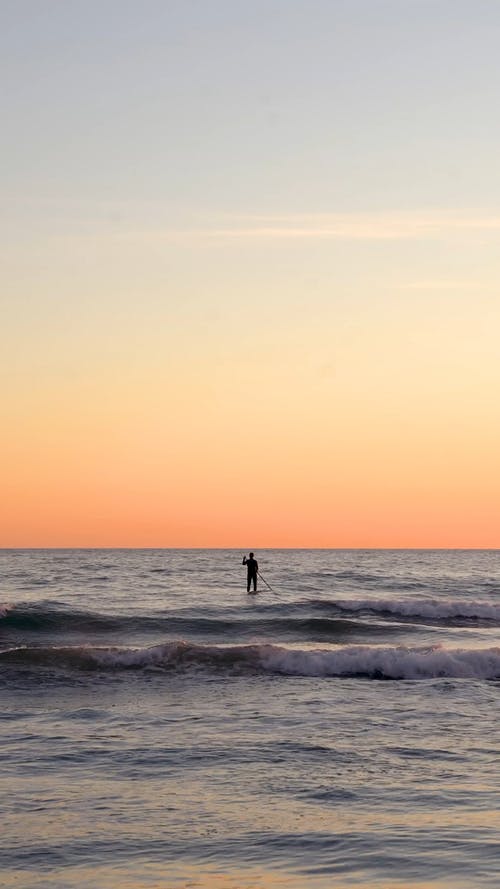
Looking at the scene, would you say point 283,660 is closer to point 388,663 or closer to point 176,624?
point 388,663

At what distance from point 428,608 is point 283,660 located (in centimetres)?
1847

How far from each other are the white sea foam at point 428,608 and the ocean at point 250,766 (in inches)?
399

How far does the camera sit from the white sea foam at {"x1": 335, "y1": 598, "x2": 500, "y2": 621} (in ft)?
120

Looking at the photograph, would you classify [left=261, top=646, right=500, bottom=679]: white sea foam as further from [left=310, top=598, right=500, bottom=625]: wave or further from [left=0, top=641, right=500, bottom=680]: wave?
[left=310, top=598, right=500, bottom=625]: wave

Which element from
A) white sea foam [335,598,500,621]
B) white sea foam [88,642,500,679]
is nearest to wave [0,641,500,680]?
white sea foam [88,642,500,679]

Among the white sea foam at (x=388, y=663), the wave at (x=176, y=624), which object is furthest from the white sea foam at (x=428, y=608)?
the white sea foam at (x=388, y=663)

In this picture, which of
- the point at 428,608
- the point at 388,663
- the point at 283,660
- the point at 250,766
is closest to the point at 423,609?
the point at 428,608

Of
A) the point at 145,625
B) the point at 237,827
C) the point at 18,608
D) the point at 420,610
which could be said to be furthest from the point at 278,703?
the point at 420,610

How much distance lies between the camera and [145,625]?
29.7 m

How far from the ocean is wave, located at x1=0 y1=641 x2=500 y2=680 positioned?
5 centimetres

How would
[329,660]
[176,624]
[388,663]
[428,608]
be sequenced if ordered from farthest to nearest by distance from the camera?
[428,608] → [176,624] → [329,660] → [388,663]

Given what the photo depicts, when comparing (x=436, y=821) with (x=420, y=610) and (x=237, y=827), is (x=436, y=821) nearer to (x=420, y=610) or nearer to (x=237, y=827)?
(x=237, y=827)

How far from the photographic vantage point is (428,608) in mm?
37875

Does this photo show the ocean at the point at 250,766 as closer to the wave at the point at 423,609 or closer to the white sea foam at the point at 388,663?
the white sea foam at the point at 388,663
